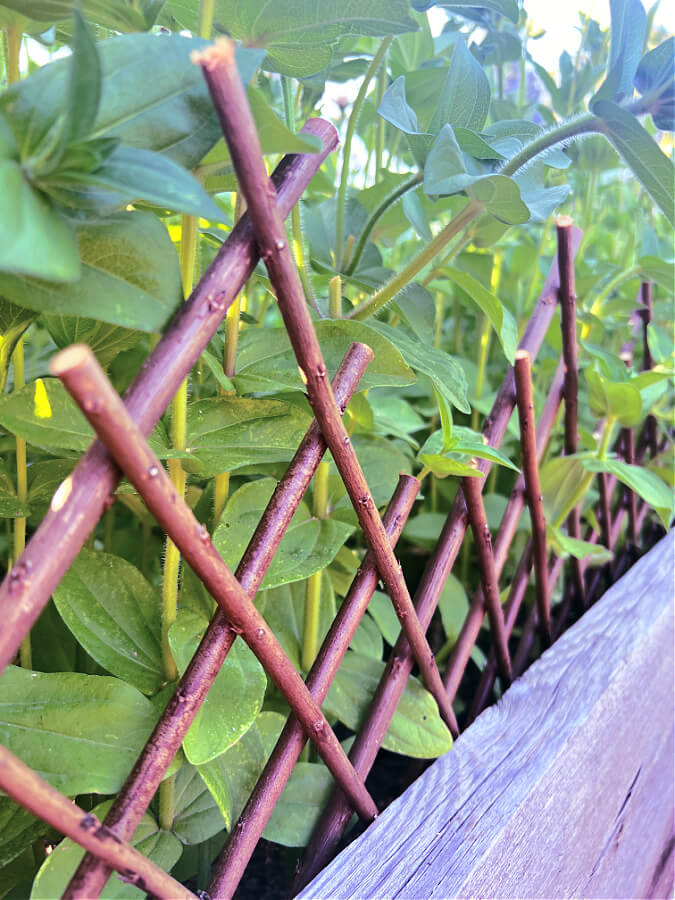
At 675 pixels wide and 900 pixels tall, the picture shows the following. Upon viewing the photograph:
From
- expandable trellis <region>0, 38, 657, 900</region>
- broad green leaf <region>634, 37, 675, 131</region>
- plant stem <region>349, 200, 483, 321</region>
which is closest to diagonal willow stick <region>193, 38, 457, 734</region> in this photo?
expandable trellis <region>0, 38, 657, 900</region>

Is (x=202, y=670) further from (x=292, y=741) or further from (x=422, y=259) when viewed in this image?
(x=422, y=259)

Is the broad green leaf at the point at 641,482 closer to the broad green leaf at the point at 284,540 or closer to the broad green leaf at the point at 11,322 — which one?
the broad green leaf at the point at 284,540

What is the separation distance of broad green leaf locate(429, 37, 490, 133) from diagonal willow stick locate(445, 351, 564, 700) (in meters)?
0.25

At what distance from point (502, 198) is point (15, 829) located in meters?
0.34

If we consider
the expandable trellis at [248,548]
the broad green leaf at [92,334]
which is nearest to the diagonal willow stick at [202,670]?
the expandable trellis at [248,548]

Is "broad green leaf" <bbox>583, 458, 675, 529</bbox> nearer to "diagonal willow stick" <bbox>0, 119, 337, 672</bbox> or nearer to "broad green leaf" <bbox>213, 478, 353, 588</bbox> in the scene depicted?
"broad green leaf" <bbox>213, 478, 353, 588</bbox>

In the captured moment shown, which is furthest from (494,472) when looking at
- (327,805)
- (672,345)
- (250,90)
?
(250,90)

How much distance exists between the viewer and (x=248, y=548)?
0.26 metres

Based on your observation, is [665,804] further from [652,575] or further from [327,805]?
[327,805]

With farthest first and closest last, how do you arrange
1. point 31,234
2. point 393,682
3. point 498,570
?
1. point 498,570
2. point 393,682
3. point 31,234

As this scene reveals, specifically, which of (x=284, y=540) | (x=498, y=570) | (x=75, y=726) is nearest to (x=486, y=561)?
(x=498, y=570)

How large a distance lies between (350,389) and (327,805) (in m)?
0.22

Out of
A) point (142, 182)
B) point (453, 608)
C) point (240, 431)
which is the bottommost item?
point (453, 608)

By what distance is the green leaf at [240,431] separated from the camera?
0.28m
